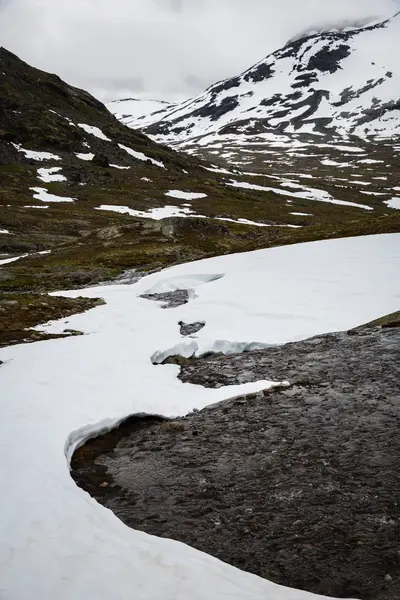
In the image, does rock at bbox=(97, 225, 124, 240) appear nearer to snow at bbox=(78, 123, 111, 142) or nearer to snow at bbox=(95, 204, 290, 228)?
snow at bbox=(95, 204, 290, 228)

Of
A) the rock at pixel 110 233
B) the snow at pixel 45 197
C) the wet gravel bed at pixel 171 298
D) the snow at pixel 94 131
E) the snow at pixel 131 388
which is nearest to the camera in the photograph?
the snow at pixel 131 388

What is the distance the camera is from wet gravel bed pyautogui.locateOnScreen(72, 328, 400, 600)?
8234 millimetres

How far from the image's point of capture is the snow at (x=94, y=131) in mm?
167625

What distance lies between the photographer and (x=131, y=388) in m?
16.1

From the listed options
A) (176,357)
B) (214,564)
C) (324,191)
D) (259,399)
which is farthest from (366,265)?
(324,191)

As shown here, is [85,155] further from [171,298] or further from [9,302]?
[171,298]

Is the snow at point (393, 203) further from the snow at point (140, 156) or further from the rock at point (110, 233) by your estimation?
the rock at point (110, 233)

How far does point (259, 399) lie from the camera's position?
1538 centimetres

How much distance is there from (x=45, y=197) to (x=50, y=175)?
2354 centimetres

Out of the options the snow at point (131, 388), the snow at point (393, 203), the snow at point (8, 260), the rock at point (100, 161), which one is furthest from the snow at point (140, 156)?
the snow at point (131, 388)

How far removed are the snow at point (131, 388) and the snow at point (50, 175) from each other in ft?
320

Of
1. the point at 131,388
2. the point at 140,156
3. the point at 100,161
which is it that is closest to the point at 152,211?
the point at 100,161

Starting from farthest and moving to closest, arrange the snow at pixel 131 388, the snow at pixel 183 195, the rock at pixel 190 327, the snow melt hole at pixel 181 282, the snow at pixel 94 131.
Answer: the snow at pixel 94 131 → the snow at pixel 183 195 → the snow melt hole at pixel 181 282 → the rock at pixel 190 327 → the snow at pixel 131 388

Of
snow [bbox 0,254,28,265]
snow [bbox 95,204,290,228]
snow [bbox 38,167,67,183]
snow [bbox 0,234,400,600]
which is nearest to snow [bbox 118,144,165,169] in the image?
snow [bbox 38,167,67,183]
